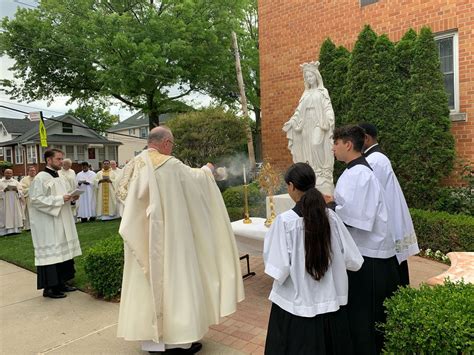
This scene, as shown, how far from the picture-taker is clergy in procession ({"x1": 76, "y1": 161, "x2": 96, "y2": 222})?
42.5 feet

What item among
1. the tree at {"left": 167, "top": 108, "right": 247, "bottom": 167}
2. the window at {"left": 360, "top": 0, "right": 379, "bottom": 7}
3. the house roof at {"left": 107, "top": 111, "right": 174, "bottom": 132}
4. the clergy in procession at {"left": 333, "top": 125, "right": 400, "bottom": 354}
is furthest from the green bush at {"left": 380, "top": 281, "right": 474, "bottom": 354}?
the house roof at {"left": 107, "top": 111, "right": 174, "bottom": 132}

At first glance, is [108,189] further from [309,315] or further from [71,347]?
[309,315]

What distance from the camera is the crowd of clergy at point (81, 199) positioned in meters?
11.1

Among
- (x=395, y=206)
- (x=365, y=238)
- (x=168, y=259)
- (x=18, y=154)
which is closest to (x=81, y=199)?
(x=168, y=259)

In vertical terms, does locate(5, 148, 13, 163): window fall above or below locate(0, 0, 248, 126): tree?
below

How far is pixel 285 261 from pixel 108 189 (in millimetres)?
11499

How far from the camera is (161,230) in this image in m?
3.33

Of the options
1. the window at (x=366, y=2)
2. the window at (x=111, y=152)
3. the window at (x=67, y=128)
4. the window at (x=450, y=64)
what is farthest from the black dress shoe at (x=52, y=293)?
the window at (x=111, y=152)

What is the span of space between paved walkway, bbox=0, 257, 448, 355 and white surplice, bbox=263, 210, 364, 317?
4.30 ft

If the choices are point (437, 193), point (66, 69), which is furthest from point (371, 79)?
point (66, 69)

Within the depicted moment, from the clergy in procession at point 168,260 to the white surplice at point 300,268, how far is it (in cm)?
108

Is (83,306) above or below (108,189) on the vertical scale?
below

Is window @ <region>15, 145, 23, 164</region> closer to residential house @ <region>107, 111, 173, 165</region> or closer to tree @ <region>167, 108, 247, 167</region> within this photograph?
residential house @ <region>107, 111, 173, 165</region>

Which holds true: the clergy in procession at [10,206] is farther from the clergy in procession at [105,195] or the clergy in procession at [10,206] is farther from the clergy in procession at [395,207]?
the clergy in procession at [395,207]
